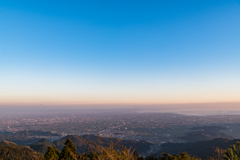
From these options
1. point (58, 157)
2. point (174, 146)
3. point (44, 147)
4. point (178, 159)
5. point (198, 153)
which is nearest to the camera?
point (178, 159)

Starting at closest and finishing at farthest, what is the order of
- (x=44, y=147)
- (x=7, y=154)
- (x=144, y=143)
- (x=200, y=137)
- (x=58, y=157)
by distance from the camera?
(x=58, y=157) → (x=7, y=154) → (x=44, y=147) → (x=144, y=143) → (x=200, y=137)

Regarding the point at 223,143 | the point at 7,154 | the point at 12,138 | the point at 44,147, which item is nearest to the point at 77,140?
the point at 44,147

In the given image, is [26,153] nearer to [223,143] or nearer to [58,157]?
[58,157]

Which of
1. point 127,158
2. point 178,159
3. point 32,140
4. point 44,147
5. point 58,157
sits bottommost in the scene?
point 32,140

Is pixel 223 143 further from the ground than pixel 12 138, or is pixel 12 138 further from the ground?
pixel 223 143

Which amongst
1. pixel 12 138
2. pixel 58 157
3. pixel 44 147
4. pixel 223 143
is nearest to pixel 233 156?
pixel 58 157

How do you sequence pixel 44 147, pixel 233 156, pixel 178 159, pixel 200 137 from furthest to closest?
pixel 200 137 < pixel 44 147 < pixel 178 159 < pixel 233 156

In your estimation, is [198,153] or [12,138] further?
[12,138]

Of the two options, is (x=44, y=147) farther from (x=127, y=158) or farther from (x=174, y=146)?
(x=127, y=158)

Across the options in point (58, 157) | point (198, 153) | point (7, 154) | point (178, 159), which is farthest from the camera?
point (198, 153)
